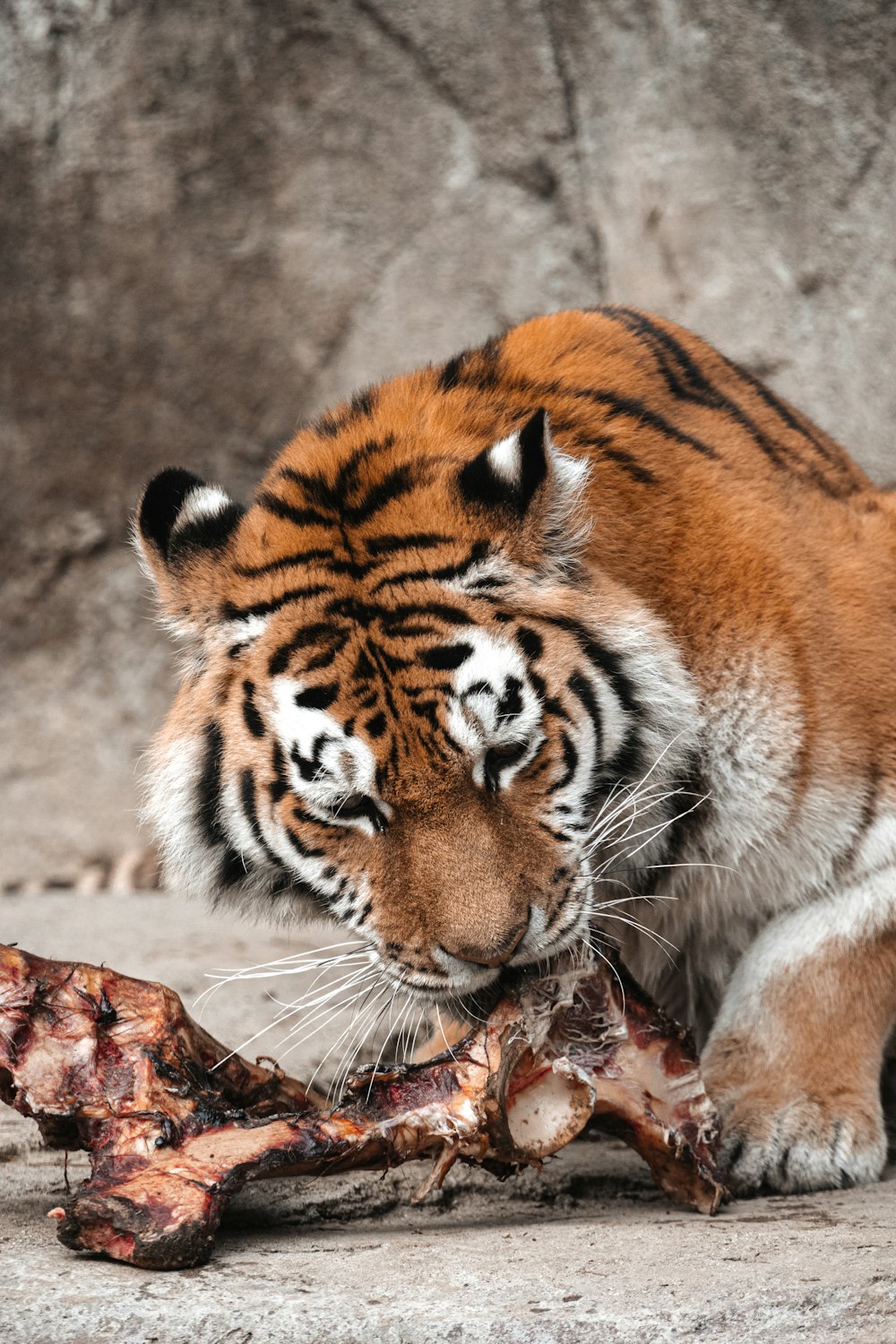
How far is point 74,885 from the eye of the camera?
19.0 feet

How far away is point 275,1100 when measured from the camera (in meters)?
2.52

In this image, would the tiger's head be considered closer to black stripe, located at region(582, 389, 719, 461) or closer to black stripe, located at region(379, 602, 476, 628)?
black stripe, located at region(379, 602, 476, 628)

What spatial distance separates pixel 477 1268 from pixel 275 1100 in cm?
57

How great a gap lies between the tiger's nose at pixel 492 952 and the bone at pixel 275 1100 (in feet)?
0.43

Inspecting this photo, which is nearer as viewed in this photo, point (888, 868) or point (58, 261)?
point (888, 868)

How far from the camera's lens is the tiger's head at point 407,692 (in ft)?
7.68

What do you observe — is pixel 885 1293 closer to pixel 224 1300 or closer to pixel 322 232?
pixel 224 1300

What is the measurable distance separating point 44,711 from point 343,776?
3.87m

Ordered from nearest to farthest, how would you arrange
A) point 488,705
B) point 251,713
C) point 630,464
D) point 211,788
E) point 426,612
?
point 488,705
point 426,612
point 251,713
point 211,788
point 630,464

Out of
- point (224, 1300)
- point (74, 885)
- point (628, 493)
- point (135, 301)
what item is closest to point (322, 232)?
point (135, 301)

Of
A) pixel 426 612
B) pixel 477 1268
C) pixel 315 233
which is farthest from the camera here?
pixel 315 233

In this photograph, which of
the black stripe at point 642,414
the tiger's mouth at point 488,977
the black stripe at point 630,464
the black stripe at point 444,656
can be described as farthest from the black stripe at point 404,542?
the tiger's mouth at point 488,977

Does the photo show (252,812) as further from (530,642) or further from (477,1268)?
(477,1268)

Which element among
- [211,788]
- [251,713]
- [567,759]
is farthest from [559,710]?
[211,788]
